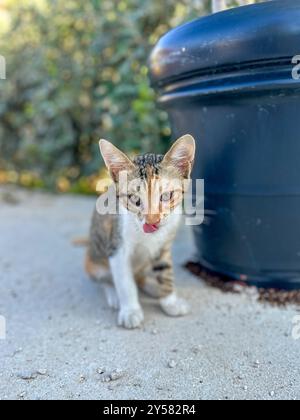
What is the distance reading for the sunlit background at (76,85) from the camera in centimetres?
313

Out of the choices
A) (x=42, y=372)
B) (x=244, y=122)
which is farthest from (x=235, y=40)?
(x=42, y=372)

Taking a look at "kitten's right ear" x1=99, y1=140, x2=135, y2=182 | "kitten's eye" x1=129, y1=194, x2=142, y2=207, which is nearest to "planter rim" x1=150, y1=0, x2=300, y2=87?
"kitten's right ear" x1=99, y1=140, x2=135, y2=182

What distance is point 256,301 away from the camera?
176 centimetres

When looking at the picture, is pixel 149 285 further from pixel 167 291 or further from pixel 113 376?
pixel 113 376

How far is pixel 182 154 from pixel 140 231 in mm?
310

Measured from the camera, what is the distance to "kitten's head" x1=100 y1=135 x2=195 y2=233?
56.0 inches

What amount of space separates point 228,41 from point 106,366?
43.6 inches

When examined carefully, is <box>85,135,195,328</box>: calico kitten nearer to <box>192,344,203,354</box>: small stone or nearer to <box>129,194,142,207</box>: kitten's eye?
<box>129,194,142,207</box>: kitten's eye

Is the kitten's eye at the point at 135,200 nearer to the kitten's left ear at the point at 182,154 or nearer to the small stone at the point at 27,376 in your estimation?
the kitten's left ear at the point at 182,154

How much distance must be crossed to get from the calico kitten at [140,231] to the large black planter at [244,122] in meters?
0.21

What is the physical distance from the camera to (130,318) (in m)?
1.61

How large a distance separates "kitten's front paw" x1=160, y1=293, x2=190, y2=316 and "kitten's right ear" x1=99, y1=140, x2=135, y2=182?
0.53 m

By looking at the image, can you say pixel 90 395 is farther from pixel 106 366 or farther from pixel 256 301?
pixel 256 301
